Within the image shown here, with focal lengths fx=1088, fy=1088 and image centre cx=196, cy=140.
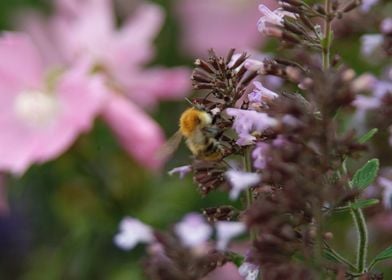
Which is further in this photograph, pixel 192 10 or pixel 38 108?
pixel 192 10

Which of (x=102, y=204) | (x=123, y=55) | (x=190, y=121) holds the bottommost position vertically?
(x=102, y=204)

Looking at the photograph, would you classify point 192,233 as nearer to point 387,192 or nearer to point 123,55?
point 387,192

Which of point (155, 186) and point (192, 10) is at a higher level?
point (192, 10)

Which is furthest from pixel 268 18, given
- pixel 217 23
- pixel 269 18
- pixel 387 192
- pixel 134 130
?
pixel 217 23

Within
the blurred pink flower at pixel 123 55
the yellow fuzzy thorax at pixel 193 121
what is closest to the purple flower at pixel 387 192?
the yellow fuzzy thorax at pixel 193 121

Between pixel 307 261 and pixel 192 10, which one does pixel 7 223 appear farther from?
pixel 307 261

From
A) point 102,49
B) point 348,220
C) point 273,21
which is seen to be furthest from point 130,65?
point 273,21

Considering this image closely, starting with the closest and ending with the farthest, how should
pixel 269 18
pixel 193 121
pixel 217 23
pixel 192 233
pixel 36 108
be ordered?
pixel 192 233
pixel 269 18
pixel 193 121
pixel 36 108
pixel 217 23
